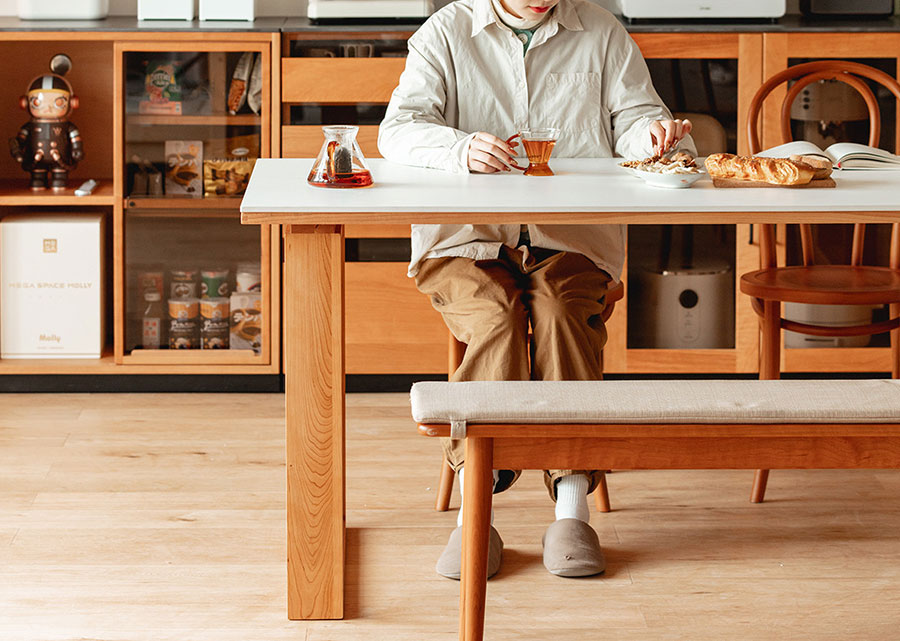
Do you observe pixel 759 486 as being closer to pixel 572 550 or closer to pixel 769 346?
pixel 769 346

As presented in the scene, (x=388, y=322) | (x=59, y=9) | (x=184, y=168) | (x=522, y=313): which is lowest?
(x=388, y=322)

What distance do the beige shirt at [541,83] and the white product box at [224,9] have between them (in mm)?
950

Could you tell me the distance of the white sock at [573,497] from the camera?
214 centimetres

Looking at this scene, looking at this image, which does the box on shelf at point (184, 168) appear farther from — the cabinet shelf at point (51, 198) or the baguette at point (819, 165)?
the baguette at point (819, 165)

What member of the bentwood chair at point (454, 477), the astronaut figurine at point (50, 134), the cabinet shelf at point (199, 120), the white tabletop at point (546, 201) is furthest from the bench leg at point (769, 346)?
the astronaut figurine at point (50, 134)

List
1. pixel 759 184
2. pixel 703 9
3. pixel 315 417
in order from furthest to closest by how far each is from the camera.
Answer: pixel 703 9
pixel 759 184
pixel 315 417

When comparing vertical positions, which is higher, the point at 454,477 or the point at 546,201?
the point at 546,201

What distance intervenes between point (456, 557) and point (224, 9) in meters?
1.78

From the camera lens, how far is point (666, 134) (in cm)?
213

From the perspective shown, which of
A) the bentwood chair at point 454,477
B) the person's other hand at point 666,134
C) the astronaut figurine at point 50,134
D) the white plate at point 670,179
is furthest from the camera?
the astronaut figurine at point 50,134

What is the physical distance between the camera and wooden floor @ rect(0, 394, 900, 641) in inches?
75.7

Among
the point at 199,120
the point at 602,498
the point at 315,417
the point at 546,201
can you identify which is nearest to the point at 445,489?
the point at 602,498

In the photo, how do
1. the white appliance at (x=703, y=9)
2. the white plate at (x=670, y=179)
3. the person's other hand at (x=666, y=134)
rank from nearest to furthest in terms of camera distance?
1. the white plate at (x=670, y=179)
2. the person's other hand at (x=666, y=134)
3. the white appliance at (x=703, y=9)

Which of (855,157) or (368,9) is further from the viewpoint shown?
(368,9)
